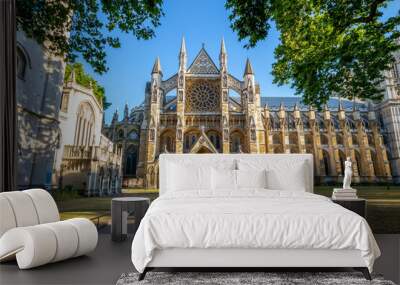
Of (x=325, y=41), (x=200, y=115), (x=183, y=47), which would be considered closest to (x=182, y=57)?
Answer: (x=183, y=47)

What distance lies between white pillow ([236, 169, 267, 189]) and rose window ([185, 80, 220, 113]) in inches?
120

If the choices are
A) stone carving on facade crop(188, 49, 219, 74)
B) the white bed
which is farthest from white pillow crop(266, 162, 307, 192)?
stone carving on facade crop(188, 49, 219, 74)

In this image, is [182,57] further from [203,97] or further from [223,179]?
[223,179]

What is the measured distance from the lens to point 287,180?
3.24 metres

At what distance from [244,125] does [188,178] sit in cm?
282

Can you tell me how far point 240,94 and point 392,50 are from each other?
2.59 metres

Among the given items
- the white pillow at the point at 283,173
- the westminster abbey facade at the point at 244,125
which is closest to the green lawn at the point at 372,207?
the westminster abbey facade at the point at 244,125

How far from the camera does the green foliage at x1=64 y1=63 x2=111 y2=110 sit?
4344 millimetres

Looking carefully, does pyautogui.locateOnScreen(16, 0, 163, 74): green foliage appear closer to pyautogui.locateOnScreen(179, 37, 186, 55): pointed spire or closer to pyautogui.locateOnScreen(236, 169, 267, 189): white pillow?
pyautogui.locateOnScreen(179, 37, 186, 55): pointed spire

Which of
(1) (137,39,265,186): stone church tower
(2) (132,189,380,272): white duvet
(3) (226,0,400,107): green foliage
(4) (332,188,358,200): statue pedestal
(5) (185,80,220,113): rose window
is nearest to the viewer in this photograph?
(2) (132,189,380,272): white duvet

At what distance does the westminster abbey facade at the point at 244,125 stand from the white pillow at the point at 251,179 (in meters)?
2.22

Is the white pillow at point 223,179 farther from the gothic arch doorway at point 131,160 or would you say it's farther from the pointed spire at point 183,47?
the pointed spire at point 183,47

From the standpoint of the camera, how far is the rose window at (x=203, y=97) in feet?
19.9

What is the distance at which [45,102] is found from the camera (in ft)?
13.5
